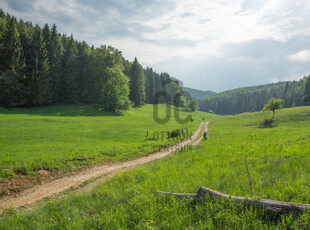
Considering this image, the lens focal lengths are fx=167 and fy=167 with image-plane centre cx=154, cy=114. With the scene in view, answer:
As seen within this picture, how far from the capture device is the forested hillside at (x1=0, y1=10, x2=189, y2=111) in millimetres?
42969

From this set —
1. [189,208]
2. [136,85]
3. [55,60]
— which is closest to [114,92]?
[55,60]

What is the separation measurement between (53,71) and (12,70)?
41.0 feet

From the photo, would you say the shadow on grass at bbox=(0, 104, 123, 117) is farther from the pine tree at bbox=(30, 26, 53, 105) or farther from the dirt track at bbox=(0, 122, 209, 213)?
the dirt track at bbox=(0, 122, 209, 213)

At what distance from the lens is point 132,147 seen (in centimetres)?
1845

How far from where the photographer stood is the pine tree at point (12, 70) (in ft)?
135

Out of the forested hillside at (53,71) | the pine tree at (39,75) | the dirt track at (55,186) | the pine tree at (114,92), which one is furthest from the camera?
the pine tree at (114,92)

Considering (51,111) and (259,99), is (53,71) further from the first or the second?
(259,99)

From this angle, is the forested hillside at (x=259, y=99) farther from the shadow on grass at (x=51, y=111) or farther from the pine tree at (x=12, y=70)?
the pine tree at (x=12, y=70)

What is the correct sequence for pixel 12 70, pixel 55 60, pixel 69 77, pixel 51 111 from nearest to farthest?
pixel 12 70
pixel 51 111
pixel 55 60
pixel 69 77

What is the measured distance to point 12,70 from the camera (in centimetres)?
4216

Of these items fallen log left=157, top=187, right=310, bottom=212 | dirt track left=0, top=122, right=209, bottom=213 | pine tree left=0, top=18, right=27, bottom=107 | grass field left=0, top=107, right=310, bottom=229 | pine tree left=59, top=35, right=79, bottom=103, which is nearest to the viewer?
fallen log left=157, top=187, right=310, bottom=212

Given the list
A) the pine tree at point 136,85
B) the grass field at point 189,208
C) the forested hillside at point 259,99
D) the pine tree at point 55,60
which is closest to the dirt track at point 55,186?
the grass field at point 189,208

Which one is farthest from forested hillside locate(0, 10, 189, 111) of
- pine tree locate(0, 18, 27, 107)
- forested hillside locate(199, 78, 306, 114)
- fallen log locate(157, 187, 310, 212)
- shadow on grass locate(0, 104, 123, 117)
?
forested hillside locate(199, 78, 306, 114)

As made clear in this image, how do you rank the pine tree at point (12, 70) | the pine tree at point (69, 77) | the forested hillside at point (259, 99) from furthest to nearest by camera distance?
the forested hillside at point (259, 99), the pine tree at point (69, 77), the pine tree at point (12, 70)
